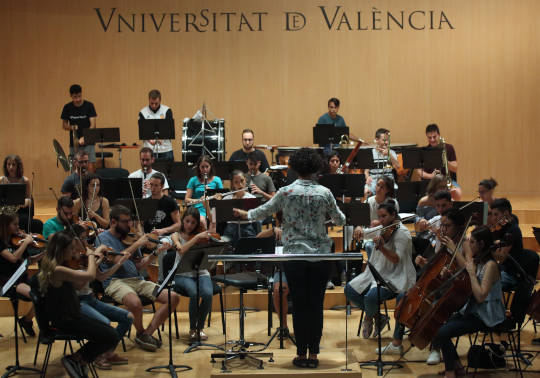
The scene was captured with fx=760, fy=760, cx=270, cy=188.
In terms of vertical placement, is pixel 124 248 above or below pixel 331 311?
above

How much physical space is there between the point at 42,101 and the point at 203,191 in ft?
14.1

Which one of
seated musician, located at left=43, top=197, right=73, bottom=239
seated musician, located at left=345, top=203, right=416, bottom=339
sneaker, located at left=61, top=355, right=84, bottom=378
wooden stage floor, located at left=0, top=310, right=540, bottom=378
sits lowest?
wooden stage floor, located at left=0, top=310, right=540, bottom=378

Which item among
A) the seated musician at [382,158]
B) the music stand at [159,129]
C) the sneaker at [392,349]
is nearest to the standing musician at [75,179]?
the music stand at [159,129]

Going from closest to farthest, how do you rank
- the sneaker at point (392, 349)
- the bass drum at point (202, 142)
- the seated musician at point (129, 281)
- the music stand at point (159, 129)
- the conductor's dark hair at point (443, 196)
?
1. the sneaker at point (392, 349)
2. the seated musician at point (129, 281)
3. the conductor's dark hair at point (443, 196)
4. the music stand at point (159, 129)
5. the bass drum at point (202, 142)

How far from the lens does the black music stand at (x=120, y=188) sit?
7.02 m

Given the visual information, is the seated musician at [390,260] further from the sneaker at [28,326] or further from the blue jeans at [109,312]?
the sneaker at [28,326]

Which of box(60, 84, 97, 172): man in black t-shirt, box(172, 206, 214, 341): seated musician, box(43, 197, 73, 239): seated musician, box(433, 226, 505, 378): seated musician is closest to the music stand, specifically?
box(60, 84, 97, 172): man in black t-shirt

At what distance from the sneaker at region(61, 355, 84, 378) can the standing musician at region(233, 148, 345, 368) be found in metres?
1.41

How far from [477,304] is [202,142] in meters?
5.00

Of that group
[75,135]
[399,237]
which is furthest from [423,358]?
[75,135]

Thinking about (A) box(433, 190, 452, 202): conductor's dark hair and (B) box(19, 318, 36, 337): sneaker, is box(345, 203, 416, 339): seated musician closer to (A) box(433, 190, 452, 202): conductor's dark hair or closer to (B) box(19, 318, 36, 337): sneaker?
(A) box(433, 190, 452, 202): conductor's dark hair

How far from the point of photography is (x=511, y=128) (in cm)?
1084

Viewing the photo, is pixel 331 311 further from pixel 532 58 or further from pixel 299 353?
pixel 532 58

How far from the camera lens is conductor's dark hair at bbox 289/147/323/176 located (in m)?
4.14
